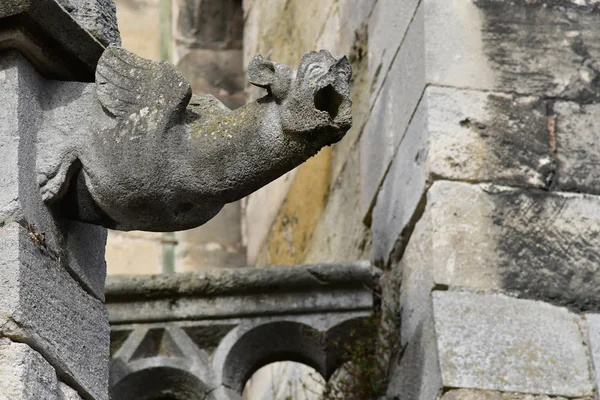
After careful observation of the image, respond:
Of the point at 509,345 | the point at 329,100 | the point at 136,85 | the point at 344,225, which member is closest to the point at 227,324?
the point at 344,225

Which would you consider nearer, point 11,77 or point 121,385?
point 11,77

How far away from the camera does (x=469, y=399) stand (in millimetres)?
3844

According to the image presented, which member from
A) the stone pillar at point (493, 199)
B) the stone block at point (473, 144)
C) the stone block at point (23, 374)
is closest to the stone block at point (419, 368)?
the stone pillar at point (493, 199)

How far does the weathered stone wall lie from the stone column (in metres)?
1.23

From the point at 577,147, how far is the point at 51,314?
1986 millimetres

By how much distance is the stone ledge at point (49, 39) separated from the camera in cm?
287

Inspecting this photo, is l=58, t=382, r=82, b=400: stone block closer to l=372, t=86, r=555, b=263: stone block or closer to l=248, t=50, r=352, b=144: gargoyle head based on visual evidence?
l=248, t=50, r=352, b=144: gargoyle head

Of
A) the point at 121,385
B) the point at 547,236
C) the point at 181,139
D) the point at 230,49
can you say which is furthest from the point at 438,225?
the point at 230,49

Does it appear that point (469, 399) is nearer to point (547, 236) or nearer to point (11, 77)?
point (547, 236)

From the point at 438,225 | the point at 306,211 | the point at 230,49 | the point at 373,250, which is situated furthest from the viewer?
the point at 230,49

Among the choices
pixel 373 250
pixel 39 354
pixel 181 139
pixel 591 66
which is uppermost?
pixel 591 66

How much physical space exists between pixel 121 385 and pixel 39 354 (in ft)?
6.62

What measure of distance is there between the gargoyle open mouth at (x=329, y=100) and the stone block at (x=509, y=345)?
130cm

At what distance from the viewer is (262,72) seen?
273 cm
